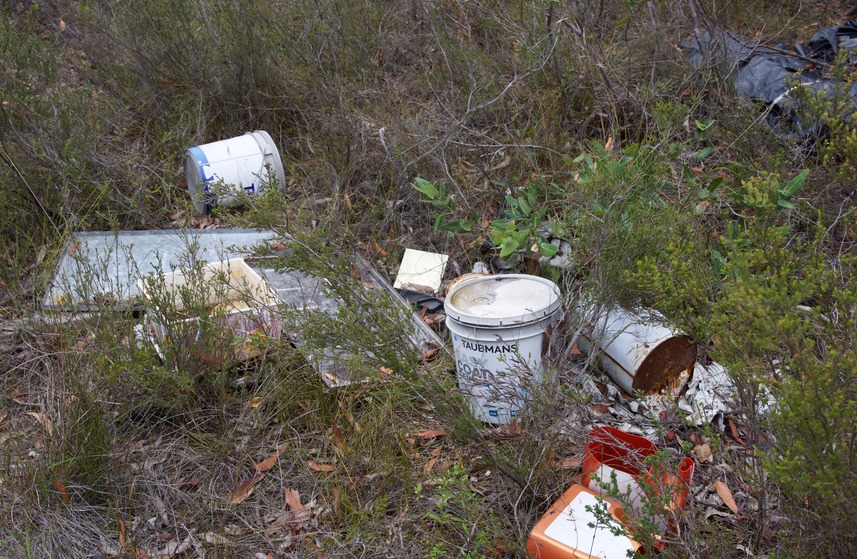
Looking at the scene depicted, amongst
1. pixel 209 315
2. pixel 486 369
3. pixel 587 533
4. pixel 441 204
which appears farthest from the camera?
pixel 441 204

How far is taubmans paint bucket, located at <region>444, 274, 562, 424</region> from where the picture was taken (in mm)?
2713

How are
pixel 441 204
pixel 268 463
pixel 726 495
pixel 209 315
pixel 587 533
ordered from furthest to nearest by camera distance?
pixel 441 204 → pixel 209 315 → pixel 268 463 → pixel 726 495 → pixel 587 533

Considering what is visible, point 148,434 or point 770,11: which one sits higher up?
point 770,11

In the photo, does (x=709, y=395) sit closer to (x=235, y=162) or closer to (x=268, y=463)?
(x=268, y=463)

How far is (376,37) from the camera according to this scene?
18.2 feet

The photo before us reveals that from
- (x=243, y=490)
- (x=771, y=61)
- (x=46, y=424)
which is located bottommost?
(x=243, y=490)

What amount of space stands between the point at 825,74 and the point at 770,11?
133 cm

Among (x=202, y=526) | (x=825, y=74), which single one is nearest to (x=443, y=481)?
(x=202, y=526)

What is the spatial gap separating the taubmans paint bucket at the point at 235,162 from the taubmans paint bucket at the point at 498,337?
80.4 inches

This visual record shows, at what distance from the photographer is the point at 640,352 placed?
2914 mm

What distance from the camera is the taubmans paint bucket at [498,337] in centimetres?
271

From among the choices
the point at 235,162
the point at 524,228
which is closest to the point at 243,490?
the point at 524,228

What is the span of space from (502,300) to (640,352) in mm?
589

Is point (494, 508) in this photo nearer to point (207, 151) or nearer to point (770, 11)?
point (207, 151)
